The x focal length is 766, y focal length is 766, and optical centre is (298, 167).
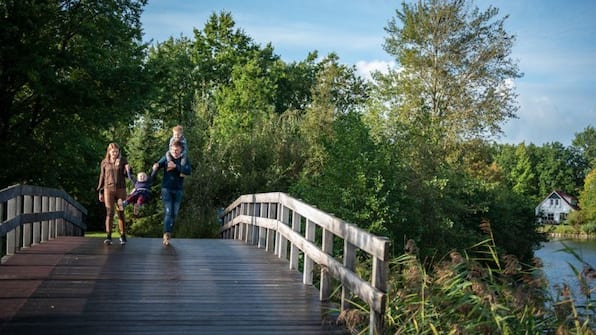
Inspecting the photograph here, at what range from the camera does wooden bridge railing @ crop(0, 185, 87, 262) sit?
1055 centimetres

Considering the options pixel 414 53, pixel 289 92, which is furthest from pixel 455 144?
pixel 289 92

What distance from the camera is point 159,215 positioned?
33.3m

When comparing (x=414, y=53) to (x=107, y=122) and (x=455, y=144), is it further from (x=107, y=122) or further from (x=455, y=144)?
(x=107, y=122)

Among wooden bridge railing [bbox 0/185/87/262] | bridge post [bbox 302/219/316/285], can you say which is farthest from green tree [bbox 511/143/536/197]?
bridge post [bbox 302/219/316/285]

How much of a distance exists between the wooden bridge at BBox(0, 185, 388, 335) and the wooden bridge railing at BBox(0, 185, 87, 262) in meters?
0.04

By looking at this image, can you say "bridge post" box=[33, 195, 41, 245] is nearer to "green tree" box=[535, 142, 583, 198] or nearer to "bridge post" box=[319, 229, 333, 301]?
"bridge post" box=[319, 229, 333, 301]

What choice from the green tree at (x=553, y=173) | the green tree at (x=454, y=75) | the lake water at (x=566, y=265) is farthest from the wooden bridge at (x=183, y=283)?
the green tree at (x=553, y=173)

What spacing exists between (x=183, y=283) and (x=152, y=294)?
0.81 metres

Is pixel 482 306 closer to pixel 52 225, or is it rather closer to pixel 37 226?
pixel 37 226

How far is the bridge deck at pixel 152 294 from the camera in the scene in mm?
6781

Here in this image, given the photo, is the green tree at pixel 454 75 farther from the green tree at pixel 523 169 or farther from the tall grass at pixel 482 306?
the green tree at pixel 523 169

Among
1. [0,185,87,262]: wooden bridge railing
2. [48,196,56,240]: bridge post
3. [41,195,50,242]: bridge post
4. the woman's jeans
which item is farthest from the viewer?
[48,196,56,240]: bridge post

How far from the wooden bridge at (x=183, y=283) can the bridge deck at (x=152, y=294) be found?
0.01 metres

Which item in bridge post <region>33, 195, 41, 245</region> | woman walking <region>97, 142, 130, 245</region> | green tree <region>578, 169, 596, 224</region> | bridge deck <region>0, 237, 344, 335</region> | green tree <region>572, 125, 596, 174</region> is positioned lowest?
green tree <region>578, 169, 596, 224</region>
